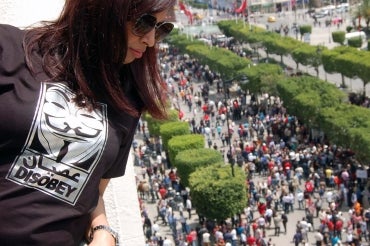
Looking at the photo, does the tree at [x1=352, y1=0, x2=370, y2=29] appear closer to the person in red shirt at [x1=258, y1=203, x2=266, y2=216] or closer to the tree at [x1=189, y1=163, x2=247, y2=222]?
the person in red shirt at [x1=258, y1=203, x2=266, y2=216]

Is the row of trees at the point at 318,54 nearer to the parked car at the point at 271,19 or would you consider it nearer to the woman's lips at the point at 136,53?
the parked car at the point at 271,19

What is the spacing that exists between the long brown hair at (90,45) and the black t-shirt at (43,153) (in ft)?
0.17

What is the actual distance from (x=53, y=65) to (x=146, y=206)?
21.2m

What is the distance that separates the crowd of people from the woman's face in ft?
49.2

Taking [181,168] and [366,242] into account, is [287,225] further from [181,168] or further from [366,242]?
[181,168]

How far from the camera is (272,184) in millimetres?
21953

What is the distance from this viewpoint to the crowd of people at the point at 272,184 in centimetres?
1805

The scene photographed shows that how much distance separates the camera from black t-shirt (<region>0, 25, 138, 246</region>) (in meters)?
1.81

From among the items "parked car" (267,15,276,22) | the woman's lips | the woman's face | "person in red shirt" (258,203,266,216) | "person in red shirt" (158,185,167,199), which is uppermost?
the woman's face

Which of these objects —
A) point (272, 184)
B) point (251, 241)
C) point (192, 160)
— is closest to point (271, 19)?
point (272, 184)

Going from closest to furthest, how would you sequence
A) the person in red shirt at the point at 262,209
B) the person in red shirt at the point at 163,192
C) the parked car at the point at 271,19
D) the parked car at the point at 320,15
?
the person in red shirt at the point at 262,209, the person in red shirt at the point at 163,192, the parked car at the point at 320,15, the parked car at the point at 271,19

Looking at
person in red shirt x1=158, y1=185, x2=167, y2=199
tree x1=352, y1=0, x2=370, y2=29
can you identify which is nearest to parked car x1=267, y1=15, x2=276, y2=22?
tree x1=352, y1=0, x2=370, y2=29

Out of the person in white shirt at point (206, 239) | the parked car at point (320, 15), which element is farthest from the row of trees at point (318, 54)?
the person in white shirt at point (206, 239)

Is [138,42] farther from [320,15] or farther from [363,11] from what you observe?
[320,15]
